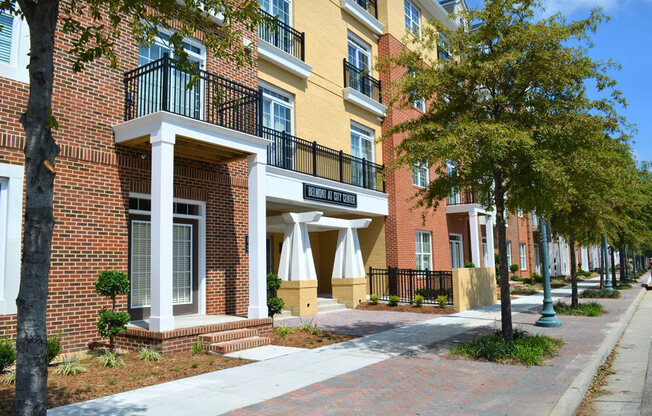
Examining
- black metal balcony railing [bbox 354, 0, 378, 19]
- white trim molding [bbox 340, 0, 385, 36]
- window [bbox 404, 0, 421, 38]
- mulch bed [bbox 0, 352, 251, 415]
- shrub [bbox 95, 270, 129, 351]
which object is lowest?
mulch bed [bbox 0, 352, 251, 415]

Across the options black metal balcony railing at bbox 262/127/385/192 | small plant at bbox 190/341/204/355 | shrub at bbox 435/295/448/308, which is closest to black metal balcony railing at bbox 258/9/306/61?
black metal balcony railing at bbox 262/127/385/192

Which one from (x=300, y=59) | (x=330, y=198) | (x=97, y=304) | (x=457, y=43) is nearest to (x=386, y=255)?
(x=330, y=198)

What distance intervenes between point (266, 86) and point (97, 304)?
858 centimetres

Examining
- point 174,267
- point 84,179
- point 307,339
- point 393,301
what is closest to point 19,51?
point 84,179

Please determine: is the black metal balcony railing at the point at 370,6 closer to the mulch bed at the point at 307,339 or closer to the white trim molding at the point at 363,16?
the white trim molding at the point at 363,16

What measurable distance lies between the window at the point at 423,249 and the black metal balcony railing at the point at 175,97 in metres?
11.8

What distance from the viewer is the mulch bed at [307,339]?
10305mm

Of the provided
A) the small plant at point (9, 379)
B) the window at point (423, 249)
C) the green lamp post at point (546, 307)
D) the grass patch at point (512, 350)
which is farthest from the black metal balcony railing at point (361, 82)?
the small plant at point (9, 379)

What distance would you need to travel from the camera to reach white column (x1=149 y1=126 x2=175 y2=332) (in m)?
8.80

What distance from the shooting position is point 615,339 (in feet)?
36.0

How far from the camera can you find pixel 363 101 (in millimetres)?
19609

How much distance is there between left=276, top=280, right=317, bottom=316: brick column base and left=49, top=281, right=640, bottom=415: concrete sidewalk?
464 cm

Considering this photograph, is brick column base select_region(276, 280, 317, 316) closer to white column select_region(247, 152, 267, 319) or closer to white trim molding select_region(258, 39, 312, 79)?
white column select_region(247, 152, 267, 319)

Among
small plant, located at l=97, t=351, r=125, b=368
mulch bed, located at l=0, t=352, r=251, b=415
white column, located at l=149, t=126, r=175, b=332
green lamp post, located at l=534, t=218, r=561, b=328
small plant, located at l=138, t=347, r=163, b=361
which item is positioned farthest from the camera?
green lamp post, located at l=534, t=218, r=561, b=328
